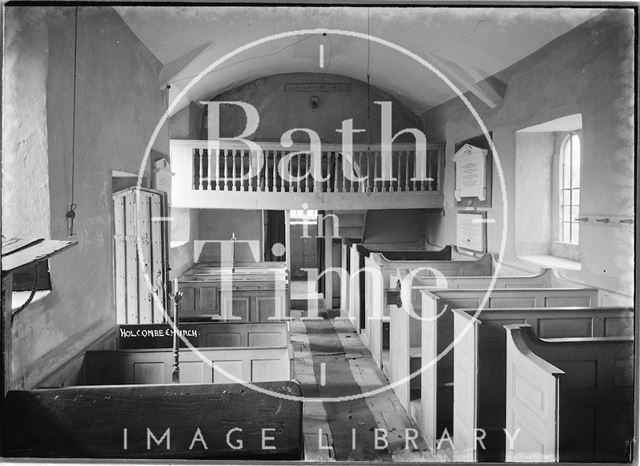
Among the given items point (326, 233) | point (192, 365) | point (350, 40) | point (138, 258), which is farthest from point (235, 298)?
point (350, 40)

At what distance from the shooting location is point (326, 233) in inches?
376

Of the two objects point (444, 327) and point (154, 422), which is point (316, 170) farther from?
point (154, 422)

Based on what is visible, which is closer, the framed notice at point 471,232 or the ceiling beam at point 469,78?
the ceiling beam at point 469,78

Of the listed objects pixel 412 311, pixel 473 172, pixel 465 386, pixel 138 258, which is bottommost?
pixel 465 386

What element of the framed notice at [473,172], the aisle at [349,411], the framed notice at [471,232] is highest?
the framed notice at [473,172]

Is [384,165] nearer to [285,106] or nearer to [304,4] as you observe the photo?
[285,106]

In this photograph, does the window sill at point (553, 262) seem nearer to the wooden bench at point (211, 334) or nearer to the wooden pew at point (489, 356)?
the wooden pew at point (489, 356)

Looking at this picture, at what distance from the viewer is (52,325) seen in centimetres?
343

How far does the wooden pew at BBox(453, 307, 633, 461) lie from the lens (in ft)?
11.6

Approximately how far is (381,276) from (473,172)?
6.94 feet

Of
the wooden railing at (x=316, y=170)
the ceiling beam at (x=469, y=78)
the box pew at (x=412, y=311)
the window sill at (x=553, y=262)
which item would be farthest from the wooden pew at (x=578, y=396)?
the wooden railing at (x=316, y=170)

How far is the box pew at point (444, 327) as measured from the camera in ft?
13.2

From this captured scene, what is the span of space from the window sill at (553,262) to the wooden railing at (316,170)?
2.39 m

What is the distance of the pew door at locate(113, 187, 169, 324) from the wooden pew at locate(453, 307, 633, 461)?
303 cm
